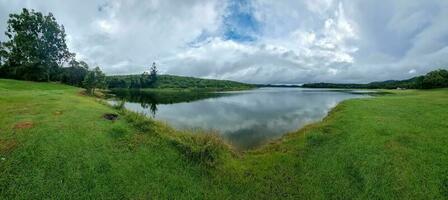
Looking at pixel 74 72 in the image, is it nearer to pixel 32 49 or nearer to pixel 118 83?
pixel 32 49

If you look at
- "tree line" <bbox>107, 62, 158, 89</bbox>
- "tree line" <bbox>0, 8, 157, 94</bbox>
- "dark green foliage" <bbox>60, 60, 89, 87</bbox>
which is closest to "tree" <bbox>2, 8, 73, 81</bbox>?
"tree line" <bbox>0, 8, 157, 94</bbox>

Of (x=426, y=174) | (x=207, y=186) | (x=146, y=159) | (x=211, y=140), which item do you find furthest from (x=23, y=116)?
(x=426, y=174)

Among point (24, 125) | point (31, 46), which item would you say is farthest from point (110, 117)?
point (31, 46)

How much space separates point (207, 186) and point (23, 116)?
13.4 metres

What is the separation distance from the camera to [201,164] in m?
11.8

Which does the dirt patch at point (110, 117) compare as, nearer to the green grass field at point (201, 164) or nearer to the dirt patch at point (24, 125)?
the green grass field at point (201, 164)

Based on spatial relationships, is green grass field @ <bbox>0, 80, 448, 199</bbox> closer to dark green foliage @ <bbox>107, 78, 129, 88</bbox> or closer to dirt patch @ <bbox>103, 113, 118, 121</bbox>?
dirt patch @ <bbox>103, 113, 118, 121</bbox>

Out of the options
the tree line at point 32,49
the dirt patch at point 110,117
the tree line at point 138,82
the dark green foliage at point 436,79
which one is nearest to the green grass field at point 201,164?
the dirt patch at point 110,117

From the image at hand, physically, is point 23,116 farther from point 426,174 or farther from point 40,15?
point 40,15

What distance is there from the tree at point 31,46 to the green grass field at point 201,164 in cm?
5635

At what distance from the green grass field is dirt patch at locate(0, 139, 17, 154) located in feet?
0.12

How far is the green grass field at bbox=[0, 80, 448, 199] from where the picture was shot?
935 centimetres

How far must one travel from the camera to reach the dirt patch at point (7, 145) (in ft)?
35.9

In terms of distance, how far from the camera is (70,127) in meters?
14.0
